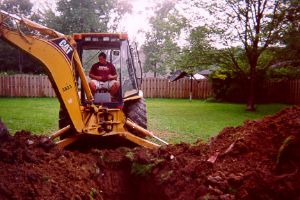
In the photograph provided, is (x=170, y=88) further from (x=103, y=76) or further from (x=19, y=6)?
(x=103, y=76)

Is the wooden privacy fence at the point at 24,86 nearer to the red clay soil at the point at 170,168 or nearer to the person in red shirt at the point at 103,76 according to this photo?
the person in red shirt at the point at 103,76

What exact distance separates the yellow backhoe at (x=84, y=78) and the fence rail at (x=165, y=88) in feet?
62.2

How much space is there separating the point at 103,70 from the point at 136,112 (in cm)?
121

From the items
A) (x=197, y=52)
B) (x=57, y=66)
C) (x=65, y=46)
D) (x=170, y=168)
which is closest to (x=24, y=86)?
(x=197, y=52)

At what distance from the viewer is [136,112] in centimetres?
870

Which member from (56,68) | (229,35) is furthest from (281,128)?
(229,35)

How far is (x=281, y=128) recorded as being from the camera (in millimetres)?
5281

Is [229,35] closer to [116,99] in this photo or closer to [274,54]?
[274,54]

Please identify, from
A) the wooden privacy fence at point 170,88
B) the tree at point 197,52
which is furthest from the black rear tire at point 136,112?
the wooden privacy fence at point 170,88

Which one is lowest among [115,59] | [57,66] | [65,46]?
[57,66]

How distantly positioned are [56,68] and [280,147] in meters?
3.93

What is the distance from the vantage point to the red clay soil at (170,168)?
4.45 metres

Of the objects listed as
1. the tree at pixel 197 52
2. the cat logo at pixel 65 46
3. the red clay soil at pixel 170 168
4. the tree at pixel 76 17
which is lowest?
the red clay soil at pixel 170 168

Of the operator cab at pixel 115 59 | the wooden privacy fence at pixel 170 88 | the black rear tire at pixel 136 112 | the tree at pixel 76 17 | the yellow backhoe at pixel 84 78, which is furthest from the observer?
the tree at pixel 76 17
